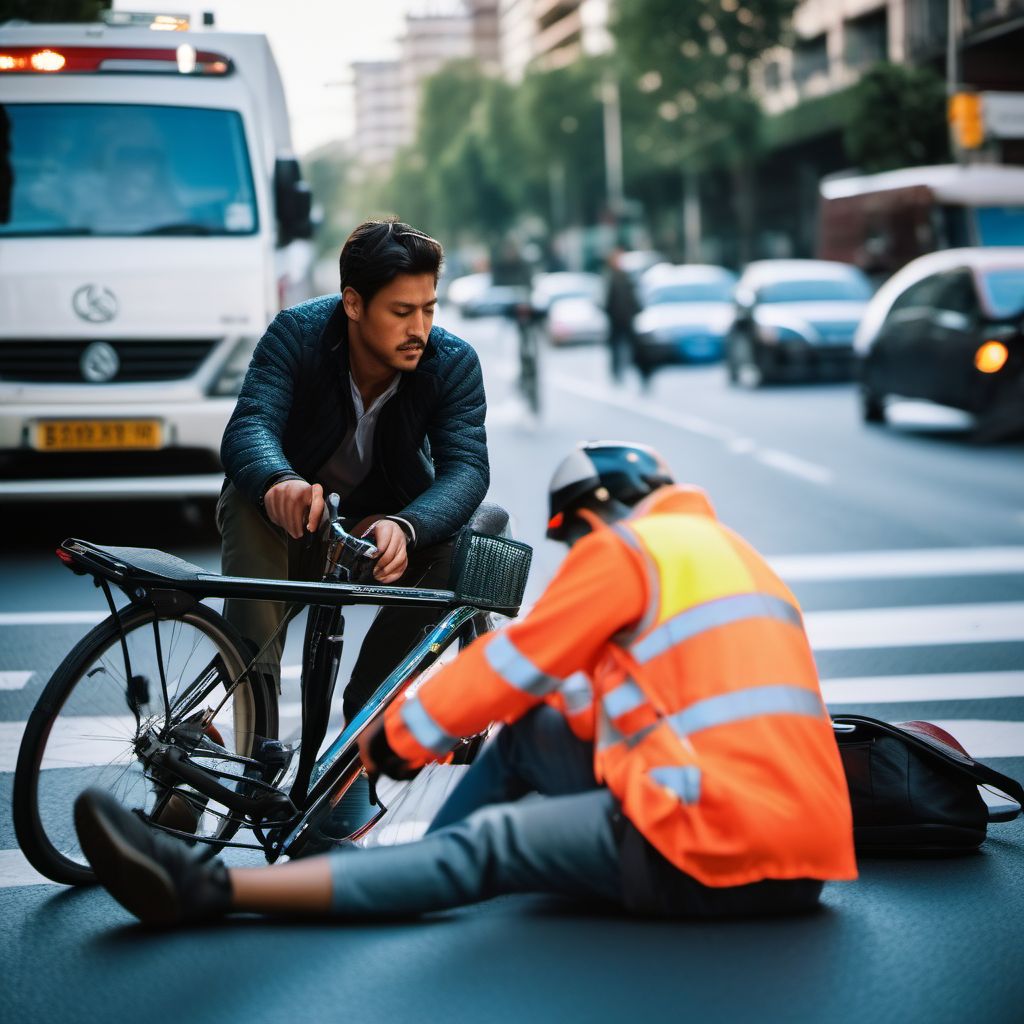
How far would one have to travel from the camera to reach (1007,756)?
18.5 ft

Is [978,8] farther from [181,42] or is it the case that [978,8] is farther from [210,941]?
[210,941]

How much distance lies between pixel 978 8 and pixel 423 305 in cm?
4147

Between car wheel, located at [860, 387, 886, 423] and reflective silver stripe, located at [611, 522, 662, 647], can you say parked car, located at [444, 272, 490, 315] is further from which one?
reflective silver stripe, located at [611, 522, 662, 647]

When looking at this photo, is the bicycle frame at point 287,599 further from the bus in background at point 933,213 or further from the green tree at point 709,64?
the green tree at point 709,64

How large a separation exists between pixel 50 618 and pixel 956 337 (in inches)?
385

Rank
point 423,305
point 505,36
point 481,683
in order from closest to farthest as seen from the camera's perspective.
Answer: point 481,683 → point 423,305 → point 505,36

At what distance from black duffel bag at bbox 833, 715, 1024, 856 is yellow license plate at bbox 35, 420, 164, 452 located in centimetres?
606

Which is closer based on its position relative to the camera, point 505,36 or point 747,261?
point 747,261

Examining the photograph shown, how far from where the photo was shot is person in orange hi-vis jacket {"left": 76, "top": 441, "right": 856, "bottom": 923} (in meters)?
3.54

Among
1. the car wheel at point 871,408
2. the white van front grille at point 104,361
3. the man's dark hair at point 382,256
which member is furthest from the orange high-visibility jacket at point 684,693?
the car wheel at point 871,408

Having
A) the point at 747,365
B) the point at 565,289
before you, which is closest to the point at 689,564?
the point at 747,365

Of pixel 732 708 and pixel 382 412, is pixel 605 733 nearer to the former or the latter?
pixel 732 708

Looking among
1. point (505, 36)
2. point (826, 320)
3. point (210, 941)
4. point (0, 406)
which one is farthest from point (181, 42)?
point (505, 36)

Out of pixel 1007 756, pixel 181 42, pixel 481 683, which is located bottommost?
pixel 1007 756
